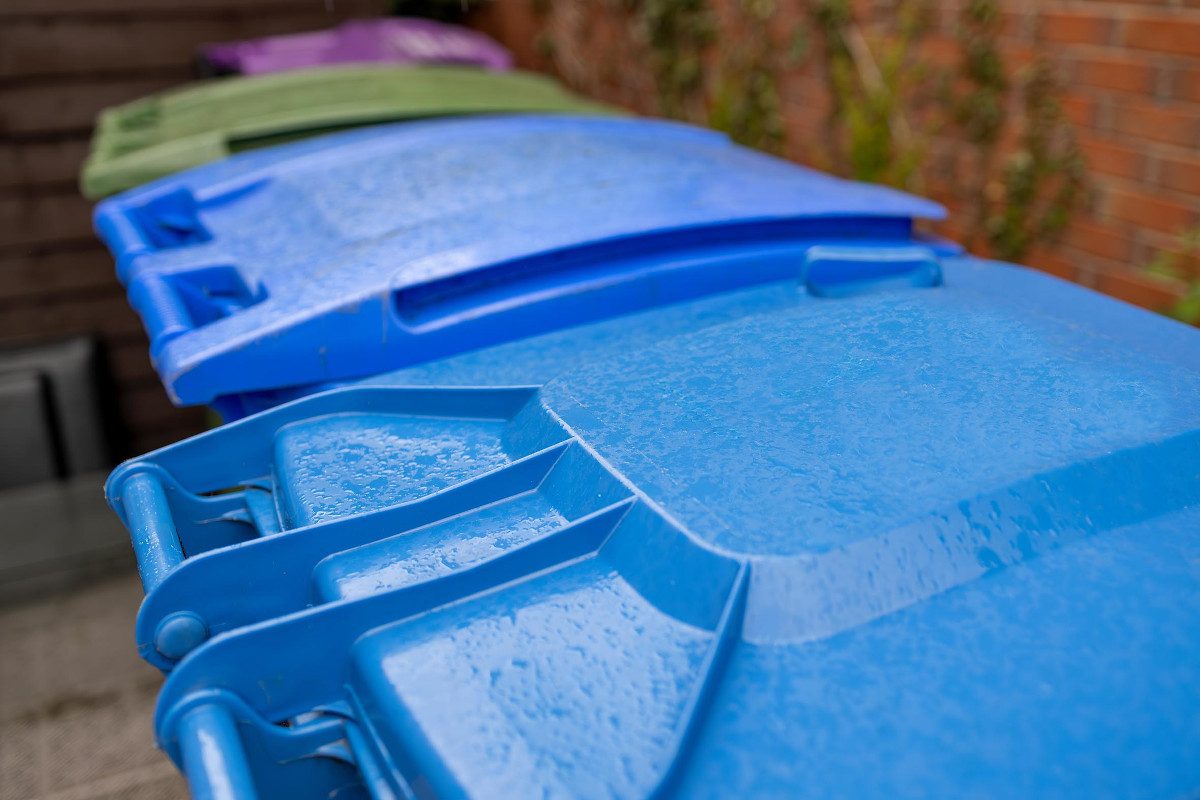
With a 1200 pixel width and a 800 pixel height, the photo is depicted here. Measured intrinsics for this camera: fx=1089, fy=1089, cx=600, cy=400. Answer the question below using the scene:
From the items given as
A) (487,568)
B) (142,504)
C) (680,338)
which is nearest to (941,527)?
(487,568)

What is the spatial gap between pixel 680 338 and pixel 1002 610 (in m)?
0.53

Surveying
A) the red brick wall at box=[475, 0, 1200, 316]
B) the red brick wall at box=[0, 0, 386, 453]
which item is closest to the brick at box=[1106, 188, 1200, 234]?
the red brick wall at box=[475, 0, 1200, 316]

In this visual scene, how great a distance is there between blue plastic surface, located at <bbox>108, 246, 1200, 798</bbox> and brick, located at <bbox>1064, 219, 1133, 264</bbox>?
1064mm

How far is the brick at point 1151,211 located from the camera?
2.00 metres

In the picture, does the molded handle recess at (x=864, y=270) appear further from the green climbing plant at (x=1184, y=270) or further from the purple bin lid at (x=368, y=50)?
the purple bin lid at (x=368, y=50)

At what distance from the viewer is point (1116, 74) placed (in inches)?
81.7

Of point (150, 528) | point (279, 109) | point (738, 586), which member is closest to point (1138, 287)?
point (738, 586)

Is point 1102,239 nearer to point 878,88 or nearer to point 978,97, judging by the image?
point 978,97

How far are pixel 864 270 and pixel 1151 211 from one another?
35.9 inches

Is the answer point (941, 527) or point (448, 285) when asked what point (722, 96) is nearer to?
point (448, 285)

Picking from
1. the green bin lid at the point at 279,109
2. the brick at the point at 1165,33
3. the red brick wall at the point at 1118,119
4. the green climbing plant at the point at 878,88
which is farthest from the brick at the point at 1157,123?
the green bin lid at the point at 279,109

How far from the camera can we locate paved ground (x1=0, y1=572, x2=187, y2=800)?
2.84 meters

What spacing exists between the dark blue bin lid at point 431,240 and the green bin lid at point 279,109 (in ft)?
1.09

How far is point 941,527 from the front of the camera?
0.84 meters
